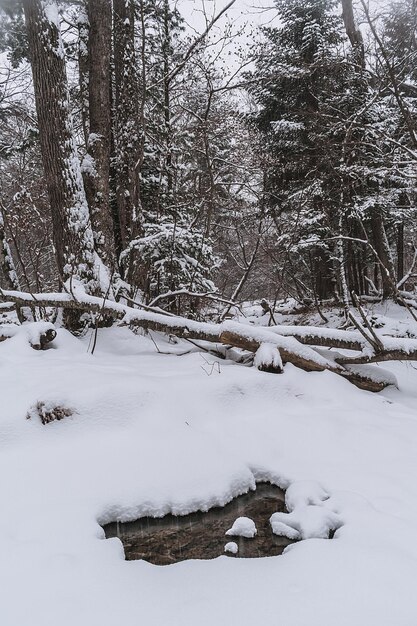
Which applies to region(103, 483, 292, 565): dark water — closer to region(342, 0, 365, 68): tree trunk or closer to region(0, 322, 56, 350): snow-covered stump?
region(0, 322, 56, 350): snow-covered stump

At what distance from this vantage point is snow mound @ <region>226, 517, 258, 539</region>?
2600mm

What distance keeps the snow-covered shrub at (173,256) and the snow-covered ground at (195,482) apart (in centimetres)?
237

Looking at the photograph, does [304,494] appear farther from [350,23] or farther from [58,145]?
[350,23]

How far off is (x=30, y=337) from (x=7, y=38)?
22.7 ft

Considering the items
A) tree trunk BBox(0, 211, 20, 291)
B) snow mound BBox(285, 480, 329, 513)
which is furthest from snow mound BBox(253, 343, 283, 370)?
tree trunk BBox(0, 211, 20, 291)

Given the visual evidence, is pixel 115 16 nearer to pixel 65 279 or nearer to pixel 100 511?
pixel 65 279

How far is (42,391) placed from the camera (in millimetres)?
3568

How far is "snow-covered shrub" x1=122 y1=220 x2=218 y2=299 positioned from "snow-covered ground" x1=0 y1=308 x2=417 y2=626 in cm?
237

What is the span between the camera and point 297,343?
181 inches

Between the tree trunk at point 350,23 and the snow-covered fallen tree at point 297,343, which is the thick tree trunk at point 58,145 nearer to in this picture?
the snow-covered fallen tree at point 297,343

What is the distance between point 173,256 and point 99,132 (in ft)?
7.31

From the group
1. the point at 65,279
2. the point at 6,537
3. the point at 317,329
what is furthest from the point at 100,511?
the point at 65,279

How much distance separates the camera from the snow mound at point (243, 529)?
8.53 feet

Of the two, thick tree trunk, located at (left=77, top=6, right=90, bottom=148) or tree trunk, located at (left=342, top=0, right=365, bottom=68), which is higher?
tree trunk, located at (left=342, top=0, right=365, bottom=68)
